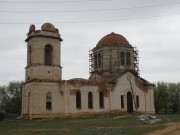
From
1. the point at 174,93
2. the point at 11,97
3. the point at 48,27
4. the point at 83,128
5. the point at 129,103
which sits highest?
the point at 48,27

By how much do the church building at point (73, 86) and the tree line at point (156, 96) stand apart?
578 inches

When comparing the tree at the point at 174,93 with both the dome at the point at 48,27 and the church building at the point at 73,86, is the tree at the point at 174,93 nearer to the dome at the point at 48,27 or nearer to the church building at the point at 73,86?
the church building at the point at 73,86

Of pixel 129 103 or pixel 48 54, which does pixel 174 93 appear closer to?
pixel 129 103

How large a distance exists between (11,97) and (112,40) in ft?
78.4

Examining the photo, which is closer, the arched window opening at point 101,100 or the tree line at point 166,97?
the arched window opening at point 101,100

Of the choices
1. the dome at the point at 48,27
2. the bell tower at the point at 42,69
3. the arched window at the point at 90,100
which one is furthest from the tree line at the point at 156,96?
the dome at the point at 48,27

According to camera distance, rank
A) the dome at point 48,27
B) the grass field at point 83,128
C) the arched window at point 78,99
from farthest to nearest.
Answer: the arched window at point 78,99 → the dome at point 48,27 → the grass field at point 83,128

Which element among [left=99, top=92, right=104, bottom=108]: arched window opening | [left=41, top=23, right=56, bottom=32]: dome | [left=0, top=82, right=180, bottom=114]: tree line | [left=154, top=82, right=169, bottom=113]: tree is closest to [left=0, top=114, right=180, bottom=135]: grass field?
[left=99, top=92, right=104, bottom=108]: arched window opening

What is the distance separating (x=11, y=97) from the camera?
60.2 meters

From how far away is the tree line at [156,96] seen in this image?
58.8 metres

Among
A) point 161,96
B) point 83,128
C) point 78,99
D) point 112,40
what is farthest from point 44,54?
point 161,96

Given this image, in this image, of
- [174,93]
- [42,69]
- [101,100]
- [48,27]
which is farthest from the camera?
[174,93]

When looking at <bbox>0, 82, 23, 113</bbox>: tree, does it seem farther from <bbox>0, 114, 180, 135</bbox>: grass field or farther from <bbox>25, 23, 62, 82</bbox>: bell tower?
<bbox>0, 114, 180, 135</bbox>: grass field

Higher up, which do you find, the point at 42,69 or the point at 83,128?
the point at 42,69
